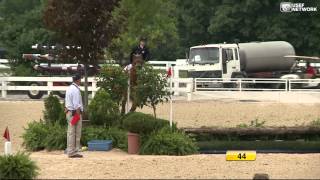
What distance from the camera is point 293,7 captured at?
54062mm

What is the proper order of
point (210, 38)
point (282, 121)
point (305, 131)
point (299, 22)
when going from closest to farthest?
point (305, 131)
point (282, 121)
point (299, 22)
point (210, 38)

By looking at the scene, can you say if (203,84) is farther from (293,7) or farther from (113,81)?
(293,7)

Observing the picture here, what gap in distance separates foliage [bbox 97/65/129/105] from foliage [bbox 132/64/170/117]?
64 centimetres

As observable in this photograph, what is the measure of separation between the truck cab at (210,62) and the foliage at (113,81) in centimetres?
1206

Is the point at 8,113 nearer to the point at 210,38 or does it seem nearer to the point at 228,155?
the point at 228,155

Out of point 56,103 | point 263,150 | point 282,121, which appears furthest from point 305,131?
point 56,103

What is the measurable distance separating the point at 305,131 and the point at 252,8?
127 feet

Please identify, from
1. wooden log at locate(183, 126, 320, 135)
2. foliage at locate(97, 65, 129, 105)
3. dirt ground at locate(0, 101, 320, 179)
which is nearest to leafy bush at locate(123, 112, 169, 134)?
dirt ground at locate(0, 101, 320, 179)

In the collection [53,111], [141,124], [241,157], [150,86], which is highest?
[150,86]

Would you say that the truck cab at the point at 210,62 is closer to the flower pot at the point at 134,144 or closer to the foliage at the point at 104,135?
the foliage at the point at 104,135

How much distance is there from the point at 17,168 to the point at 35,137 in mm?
4970

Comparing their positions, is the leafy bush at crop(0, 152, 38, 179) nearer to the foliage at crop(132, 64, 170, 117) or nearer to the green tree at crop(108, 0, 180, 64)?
the foliage at crop(132, 64, 170, 117)

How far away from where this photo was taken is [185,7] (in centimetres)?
6072

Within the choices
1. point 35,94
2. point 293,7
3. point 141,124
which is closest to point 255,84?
point 35,94
